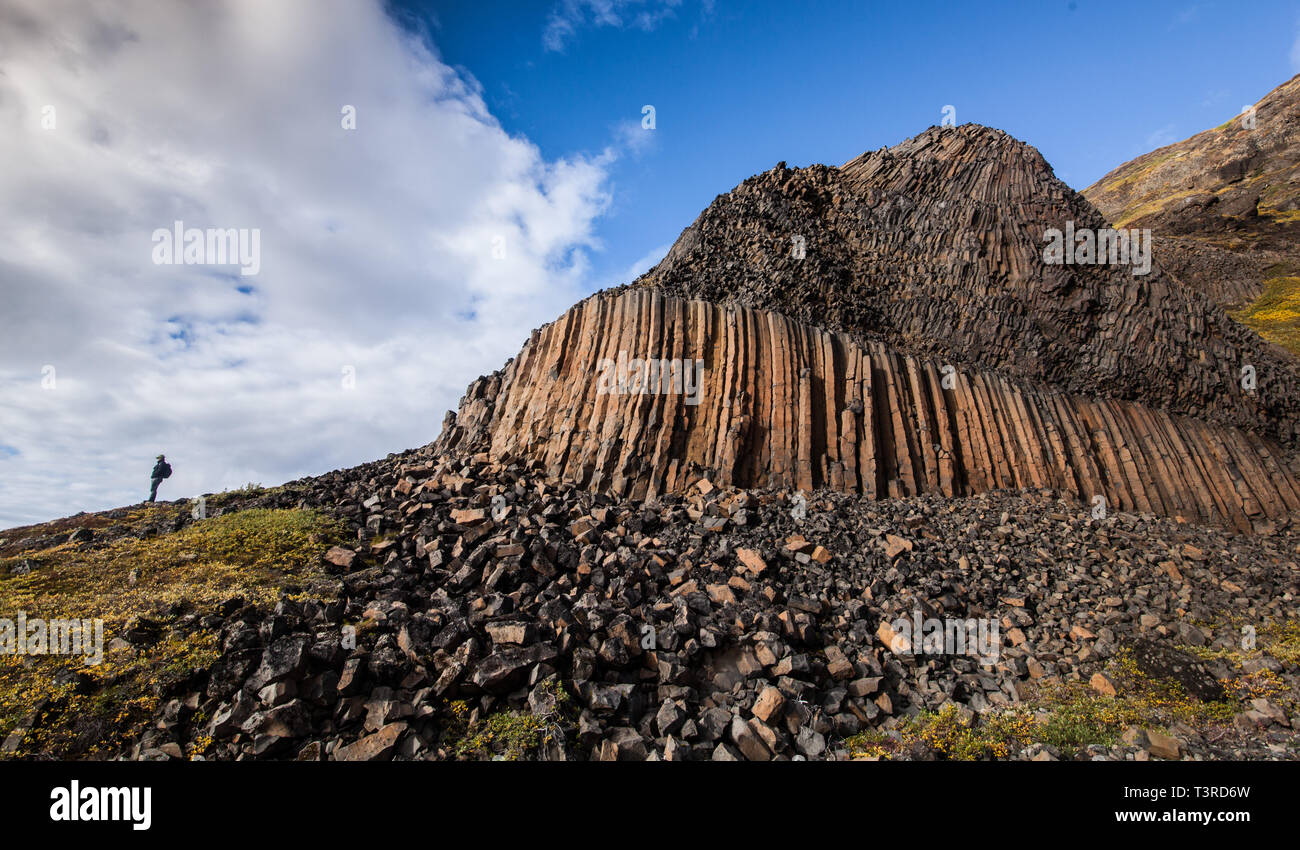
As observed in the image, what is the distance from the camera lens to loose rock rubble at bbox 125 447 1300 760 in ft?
20.4

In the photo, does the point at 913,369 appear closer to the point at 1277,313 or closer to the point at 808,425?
the point at 808,425

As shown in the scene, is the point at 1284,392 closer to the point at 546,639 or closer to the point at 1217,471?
the point at 1217,471

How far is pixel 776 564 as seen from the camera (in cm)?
1076

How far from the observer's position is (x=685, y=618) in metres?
8.59

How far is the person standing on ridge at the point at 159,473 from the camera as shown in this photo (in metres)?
15.7

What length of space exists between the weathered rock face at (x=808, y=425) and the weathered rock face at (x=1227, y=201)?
2817 cm

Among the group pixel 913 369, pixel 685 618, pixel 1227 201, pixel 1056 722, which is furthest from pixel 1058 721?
pixel 1227 201

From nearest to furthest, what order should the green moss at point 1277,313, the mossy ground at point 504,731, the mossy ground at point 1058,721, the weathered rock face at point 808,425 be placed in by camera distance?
the mossy ground at point 504,731 < the mossy ground at point 1058,721 < the weathered rock face at point 808,425 < the green moss at point 1277,313

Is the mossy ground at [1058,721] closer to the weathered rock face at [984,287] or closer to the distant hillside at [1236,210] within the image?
the weathered rock face at [984,287]

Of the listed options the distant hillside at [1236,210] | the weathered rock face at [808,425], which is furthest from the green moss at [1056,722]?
the distant hillside at [1236,210]

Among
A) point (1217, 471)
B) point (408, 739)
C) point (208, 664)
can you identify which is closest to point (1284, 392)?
point (1217, 471)

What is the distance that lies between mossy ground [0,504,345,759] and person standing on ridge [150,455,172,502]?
3295 millimetres

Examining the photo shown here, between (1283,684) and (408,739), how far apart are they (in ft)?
40.3

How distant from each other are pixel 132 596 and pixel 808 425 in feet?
47.9
